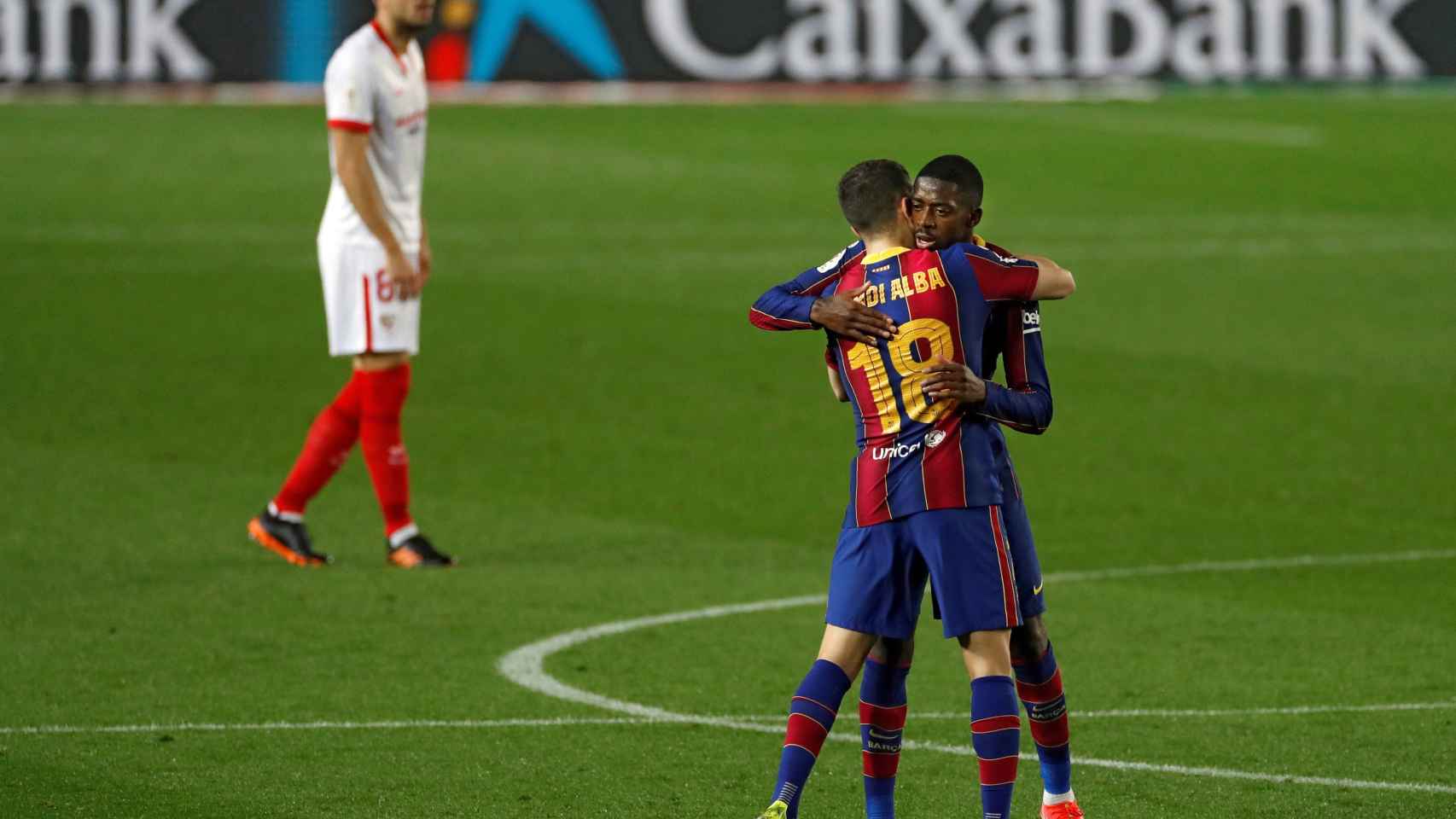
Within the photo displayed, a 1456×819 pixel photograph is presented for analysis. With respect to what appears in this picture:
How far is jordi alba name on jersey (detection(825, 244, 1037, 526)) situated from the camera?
220 inches

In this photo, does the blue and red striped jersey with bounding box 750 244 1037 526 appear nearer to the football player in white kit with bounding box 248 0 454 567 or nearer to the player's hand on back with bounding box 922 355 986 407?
the player's hand on back with bounding box 922 355 986 407

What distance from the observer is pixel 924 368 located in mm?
5590

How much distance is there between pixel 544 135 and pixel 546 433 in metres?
12.8

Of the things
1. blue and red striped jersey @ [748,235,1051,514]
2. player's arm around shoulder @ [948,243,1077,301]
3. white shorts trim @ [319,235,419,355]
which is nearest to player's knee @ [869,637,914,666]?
blue and red striped jersey @ [748,235,1051,514]

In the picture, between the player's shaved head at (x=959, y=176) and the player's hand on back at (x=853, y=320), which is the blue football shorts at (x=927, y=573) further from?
the player's shaved head at (x=959, y=176)

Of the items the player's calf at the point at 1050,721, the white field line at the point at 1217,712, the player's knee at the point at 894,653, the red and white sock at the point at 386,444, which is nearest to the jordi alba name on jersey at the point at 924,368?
the player's knee at the point at 894,653

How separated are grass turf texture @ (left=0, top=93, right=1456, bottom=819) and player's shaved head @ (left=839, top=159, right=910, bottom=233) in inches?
56.2

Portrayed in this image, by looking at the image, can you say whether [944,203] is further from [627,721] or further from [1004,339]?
[627,721]

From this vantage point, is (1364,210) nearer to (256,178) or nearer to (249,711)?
(256,178)

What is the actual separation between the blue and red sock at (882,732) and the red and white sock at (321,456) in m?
3.95

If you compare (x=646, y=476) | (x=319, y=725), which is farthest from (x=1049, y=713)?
(x=646, y=476)

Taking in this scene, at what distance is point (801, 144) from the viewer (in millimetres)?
24359

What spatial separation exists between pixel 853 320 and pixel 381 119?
13.4 feet

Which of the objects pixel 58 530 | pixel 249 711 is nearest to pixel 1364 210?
pixel 58 530
